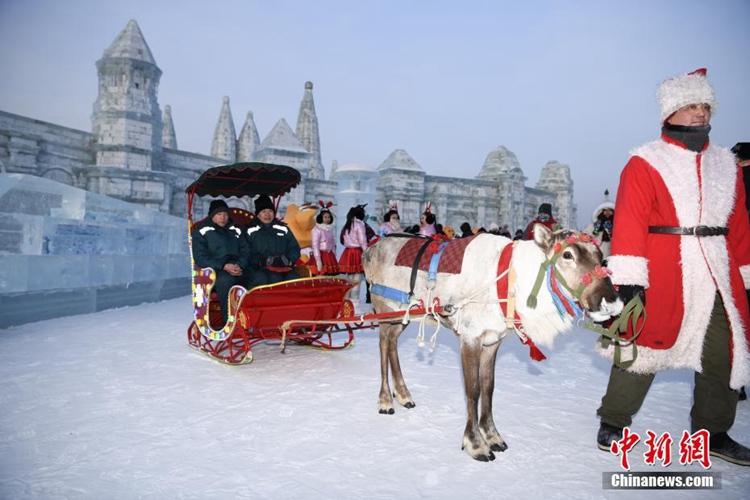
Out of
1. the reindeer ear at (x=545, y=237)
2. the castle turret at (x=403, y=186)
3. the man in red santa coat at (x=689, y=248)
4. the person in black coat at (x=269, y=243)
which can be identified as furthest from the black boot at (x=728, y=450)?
the castle turret at (x=403, y=186)

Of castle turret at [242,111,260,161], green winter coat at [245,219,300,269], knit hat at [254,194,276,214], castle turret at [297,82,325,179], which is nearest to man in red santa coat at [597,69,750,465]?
green winter coat at [245,219,300,269]

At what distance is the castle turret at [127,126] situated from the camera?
15.2 m

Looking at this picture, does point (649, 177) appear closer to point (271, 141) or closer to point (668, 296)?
point (668, 296)

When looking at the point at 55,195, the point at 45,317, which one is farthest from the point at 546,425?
the point at 55,195

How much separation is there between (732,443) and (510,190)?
20.1m

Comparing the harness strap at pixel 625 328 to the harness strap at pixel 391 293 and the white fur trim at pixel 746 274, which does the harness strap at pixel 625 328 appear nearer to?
the white fur trim at pixel 746 274

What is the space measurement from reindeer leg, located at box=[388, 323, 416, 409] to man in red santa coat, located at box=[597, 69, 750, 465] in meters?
1.89

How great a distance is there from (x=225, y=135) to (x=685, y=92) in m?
29.6

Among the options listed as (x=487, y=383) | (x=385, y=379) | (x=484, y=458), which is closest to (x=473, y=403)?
(x=487, y=383)

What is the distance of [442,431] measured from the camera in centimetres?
352

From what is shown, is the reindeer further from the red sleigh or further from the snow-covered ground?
the red sleigh

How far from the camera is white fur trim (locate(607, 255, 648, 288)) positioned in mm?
2668

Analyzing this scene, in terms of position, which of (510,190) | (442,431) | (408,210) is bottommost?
(442,431)

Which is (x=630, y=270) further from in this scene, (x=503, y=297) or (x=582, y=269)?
(x=503, y=297)
